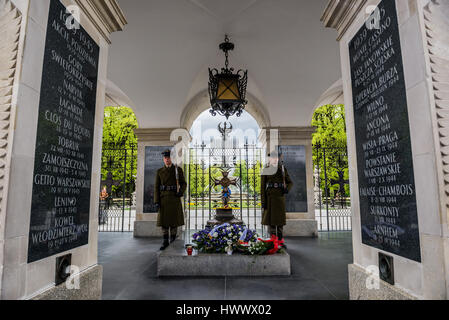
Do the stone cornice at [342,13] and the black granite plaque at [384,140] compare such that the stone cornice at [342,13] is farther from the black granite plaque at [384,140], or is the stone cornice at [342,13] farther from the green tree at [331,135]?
the green tree at [331,135]

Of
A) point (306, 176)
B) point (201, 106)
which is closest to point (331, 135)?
point (306, 176)

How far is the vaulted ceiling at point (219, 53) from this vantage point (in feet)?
18.4

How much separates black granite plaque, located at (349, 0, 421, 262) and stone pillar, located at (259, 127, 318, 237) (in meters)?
5.53

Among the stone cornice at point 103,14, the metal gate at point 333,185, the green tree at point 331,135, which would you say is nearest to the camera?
the stone cornice at point 103,14

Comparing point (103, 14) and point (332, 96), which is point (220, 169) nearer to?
point (332, 96)

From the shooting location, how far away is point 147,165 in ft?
26.6

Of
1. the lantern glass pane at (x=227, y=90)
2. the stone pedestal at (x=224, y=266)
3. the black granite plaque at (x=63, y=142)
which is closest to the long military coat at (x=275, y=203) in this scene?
the stone pedestal at (x=224, y=266)

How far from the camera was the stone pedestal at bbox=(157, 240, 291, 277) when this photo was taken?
407cm

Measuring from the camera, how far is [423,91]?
1.76 meters

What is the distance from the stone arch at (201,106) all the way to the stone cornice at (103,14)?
17.5ft

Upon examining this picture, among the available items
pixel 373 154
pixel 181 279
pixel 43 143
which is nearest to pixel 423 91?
pixel 373 154

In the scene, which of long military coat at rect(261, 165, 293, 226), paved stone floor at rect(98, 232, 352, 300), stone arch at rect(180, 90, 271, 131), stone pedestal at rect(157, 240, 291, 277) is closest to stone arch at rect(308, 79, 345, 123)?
stone arch at rect(180, 90, 271, 131)

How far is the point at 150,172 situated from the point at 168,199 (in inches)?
104

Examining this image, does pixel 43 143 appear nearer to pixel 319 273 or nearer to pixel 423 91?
pixel 423 91
